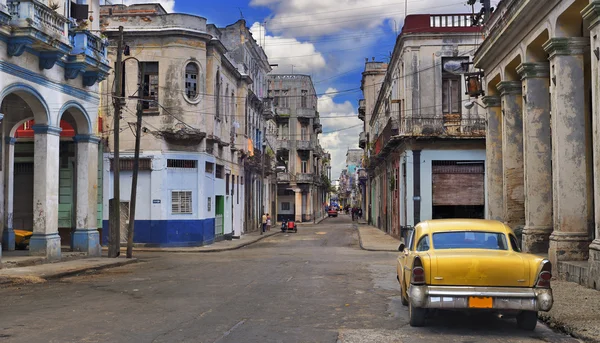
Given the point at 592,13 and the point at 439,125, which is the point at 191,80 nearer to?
the point at 439,125

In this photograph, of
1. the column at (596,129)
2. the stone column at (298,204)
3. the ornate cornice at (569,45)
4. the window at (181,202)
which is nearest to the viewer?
the column at (596,129)

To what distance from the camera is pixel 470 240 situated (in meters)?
9.52

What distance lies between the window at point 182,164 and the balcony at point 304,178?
39.1m

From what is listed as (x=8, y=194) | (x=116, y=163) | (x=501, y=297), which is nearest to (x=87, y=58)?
(x=116, y=163)

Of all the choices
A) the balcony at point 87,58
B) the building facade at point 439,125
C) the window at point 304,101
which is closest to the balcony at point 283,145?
the window at point 304,101

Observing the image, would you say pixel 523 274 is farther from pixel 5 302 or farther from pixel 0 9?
pixel 0 9

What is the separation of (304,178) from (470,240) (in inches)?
2383

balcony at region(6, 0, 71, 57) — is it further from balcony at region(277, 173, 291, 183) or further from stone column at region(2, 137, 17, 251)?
balcony at region(277, 173, 291, 183)

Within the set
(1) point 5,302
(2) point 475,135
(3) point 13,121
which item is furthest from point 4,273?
(2) point 475,135

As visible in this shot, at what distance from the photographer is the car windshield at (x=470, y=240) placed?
30.9 feet

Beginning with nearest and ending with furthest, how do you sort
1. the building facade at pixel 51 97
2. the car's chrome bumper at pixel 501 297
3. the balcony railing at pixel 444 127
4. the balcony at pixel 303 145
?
the car's chrome bumper at pixel 501 297 → the building facade at pixel 51 97 → the balcony railing at pixel 444 127 → the balcony at pixel 303 145

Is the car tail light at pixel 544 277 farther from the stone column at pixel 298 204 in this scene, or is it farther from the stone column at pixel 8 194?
the stone column at pixel 298 204

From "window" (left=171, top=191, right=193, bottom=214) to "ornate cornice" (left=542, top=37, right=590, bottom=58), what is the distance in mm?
19945

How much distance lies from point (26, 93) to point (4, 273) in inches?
226
